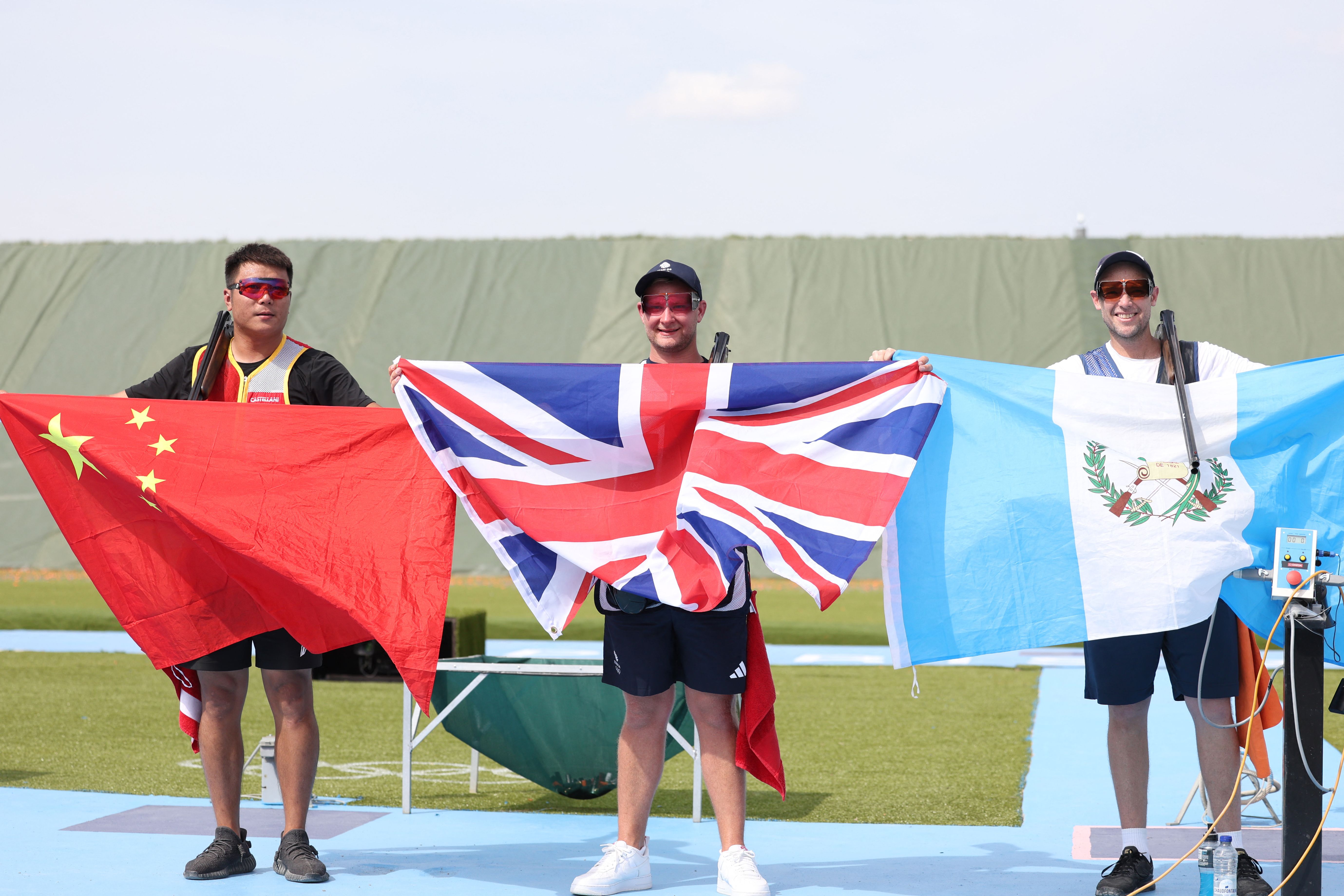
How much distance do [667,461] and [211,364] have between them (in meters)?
1.51

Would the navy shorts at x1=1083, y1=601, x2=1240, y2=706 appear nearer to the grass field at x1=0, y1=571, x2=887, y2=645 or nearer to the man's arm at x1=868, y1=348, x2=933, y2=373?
the man's arm at x1=868, y1=348, x2=933, y2=373

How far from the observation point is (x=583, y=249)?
61.4 feet

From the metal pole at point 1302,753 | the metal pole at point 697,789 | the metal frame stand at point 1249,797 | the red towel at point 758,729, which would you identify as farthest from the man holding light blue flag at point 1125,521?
the metal pole at point 697,789

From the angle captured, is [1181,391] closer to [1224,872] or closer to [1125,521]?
[1125,521]

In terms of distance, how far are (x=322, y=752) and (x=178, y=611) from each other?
271cm

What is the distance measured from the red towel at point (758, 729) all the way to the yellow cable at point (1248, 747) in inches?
41.8

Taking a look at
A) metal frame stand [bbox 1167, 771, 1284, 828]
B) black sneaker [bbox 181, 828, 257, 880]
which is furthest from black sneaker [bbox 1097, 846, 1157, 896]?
black sneaker [bbox 181, 828, 257, 880]

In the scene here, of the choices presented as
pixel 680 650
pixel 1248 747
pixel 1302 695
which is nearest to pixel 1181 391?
pixel 1302 695

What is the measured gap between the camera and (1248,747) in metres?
3.58

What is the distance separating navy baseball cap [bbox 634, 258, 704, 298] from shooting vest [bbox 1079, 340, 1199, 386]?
1.18 metres

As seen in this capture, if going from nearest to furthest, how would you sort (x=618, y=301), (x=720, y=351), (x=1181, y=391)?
(x=1181, y=391) < (x=720, y=351) < (x=618, y=301)

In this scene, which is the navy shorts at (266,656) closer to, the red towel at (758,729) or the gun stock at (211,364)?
the gun stock at (211,364)

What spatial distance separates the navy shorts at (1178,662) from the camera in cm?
374

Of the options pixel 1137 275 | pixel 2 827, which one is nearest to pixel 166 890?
pixel 2 827
